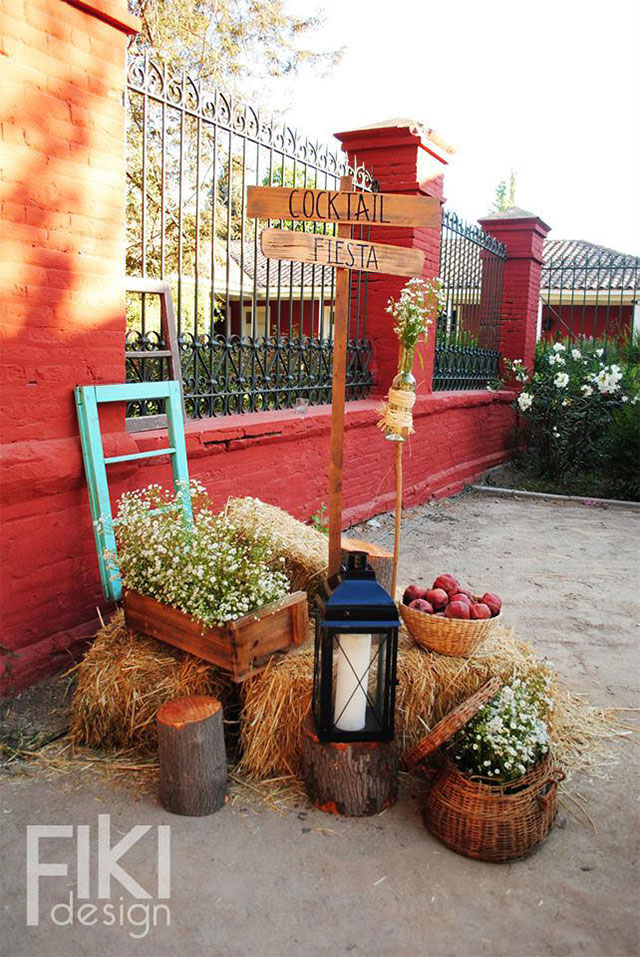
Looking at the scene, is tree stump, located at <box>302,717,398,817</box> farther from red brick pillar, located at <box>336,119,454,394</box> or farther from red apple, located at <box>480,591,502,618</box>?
red brick pillar, located at <box>336,119,454,394</box>

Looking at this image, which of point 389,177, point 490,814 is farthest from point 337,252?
point 389,177

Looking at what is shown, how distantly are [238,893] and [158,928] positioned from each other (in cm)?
26

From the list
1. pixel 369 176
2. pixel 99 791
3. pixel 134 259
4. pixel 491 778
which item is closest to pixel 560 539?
pixel 369 176

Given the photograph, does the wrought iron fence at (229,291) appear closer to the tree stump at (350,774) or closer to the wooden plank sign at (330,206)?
the wooden plank sign at (330,206)

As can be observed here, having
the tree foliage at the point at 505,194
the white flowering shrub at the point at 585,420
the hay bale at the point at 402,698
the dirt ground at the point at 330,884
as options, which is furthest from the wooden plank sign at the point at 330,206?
the tree foliage at the point at 505,194

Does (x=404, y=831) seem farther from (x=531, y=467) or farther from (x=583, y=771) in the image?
(x=531, y=467)

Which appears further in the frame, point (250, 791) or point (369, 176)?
point (369, 176)

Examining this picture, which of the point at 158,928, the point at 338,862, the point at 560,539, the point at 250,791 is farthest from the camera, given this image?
the point at 560,539

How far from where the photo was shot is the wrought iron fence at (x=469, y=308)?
917cm

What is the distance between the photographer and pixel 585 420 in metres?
9.78

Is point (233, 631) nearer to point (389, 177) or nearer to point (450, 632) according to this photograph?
point (450, 632)

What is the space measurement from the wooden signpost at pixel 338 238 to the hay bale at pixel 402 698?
0.56 metres

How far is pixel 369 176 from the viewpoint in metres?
→ 7.38

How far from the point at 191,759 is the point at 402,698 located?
0.87 meters
